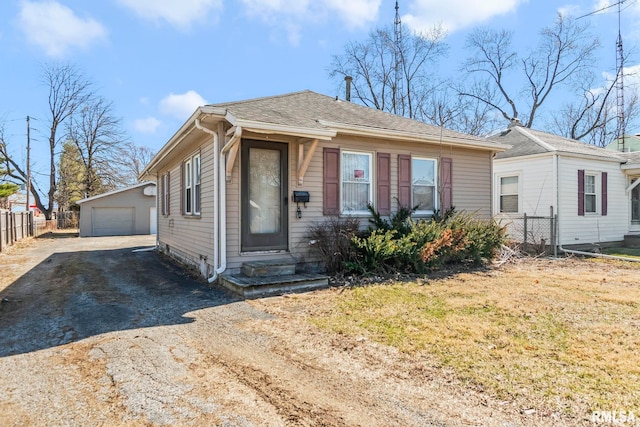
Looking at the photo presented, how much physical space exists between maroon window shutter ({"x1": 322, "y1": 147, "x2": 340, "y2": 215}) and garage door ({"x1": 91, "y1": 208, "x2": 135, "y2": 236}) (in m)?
18.2

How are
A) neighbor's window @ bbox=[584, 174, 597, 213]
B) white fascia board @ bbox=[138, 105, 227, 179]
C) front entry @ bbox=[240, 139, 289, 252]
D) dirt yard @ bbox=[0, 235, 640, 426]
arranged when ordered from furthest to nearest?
neighbor's window @ bbox=[584, 174, 597, 213]
front entry @ bbox=[240, 139, 289, 252]
white fascia board @ bbox=[138, 105, 227, 179]
dirt yard @ bbox=[0, 235, 640, 426]

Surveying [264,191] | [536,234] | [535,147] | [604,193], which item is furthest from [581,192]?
[264,191]

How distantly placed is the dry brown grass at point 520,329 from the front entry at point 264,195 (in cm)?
174

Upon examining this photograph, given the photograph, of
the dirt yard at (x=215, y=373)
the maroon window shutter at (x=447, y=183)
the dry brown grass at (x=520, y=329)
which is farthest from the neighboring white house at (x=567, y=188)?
the dirt yard at (x=215, y=373)

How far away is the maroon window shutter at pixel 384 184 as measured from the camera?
8.11 metres

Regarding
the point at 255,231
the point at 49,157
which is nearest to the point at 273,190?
the point at 255,231

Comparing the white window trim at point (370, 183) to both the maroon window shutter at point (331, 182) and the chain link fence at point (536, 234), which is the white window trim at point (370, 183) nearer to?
the maroon window shutter at point (331, 182)

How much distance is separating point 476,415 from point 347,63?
2491 cm

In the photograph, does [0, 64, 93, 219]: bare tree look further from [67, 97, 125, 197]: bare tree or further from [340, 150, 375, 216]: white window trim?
[340, 150, 375, 216]: white window trim

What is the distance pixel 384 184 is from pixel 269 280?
3.51 m

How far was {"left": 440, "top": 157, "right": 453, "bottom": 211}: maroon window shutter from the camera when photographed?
8.94 meters

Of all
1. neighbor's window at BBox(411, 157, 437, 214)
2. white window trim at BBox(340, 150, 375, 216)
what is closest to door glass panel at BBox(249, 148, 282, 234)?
white window trim at BBox(340, 150, 375, 216)

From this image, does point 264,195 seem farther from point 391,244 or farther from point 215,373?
point 215,373

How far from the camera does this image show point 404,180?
333 inches
